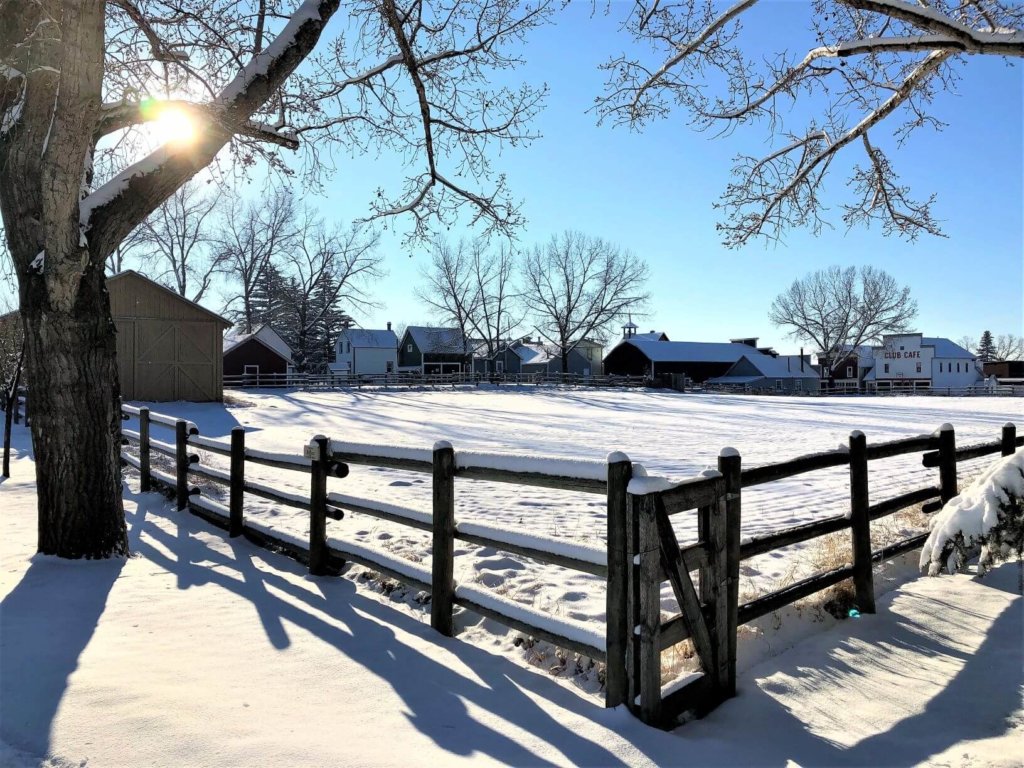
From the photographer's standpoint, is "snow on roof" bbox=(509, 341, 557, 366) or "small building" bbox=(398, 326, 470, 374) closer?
"small building" bbox=(398, 326, 470, 374)

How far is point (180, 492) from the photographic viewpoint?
28.3ft

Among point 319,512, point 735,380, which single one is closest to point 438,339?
point 735,380

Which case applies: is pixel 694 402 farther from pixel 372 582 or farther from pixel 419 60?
pixel 372 582

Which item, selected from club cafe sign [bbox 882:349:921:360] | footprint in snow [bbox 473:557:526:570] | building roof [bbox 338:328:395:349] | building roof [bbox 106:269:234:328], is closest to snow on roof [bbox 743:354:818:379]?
club cafe sign [bbox 882:349:921:360]

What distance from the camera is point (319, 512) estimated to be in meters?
5.98

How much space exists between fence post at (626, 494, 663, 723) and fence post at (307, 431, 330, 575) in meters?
3.35

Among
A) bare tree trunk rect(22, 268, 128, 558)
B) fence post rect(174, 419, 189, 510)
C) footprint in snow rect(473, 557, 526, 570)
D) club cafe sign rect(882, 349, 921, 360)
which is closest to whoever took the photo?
bare tree trunk rect(22, 268, 128, 558)

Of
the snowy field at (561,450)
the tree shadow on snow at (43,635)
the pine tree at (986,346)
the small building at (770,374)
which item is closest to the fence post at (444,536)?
the snowy field at (561,450)

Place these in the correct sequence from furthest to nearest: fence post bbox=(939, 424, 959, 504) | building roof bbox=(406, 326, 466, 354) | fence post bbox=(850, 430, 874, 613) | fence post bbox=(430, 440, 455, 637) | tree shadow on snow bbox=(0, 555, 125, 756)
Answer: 1. building roof bbox=(406, 326, 466, 354)
2. fence post bbox=(939, 424, 959, 504)
3. fence post bbox=(850, 430, 874, 613)
4. fence post bbox=(430, 440, 455, 637)
5. tree shadow on snow bbox=(0, 555, 125, 756)

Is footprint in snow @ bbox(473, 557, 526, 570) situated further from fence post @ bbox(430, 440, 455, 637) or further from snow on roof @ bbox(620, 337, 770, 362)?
snow on roof @ bbox(620, 337, 770, 362)

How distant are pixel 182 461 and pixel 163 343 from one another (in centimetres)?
2106

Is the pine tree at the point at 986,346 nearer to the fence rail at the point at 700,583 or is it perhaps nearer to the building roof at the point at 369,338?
the building roof at the point at 369,338

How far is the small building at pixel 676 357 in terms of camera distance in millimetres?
66062

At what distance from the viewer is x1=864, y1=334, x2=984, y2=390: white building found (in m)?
68.4
